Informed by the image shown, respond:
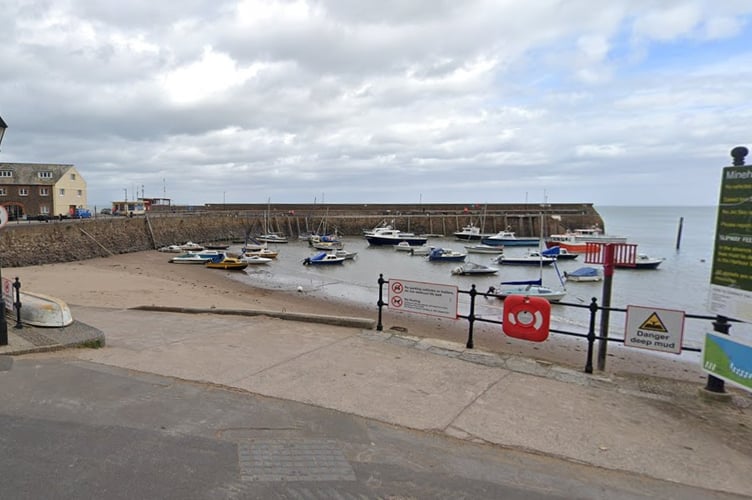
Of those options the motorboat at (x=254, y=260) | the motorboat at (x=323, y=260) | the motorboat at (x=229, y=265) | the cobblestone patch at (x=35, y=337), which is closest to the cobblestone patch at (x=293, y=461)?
the cobblestone patch at (x=35, y=337)

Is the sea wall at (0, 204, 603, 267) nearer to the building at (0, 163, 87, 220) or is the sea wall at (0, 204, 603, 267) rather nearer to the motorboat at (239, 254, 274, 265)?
the building at (0, 163, 87, 220)

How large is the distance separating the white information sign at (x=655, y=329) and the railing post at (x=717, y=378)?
54 cm

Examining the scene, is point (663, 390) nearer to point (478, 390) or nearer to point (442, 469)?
point (478, 390)

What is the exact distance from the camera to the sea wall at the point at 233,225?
3544cm

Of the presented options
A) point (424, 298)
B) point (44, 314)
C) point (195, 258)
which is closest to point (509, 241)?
point (195, 258)

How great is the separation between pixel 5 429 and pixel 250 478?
8.28 ft

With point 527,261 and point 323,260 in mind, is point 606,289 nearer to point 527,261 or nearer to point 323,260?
point 323,260

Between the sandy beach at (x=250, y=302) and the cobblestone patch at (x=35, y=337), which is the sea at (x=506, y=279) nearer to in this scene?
the sandy beach at (x=250, y=302)

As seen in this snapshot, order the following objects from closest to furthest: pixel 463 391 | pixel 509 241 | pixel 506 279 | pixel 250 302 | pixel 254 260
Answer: pixel 463 391 < pixel 250 302 < pixel 506 279 < pixel 254 260 < pixel 509 241

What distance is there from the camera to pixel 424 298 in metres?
9.20

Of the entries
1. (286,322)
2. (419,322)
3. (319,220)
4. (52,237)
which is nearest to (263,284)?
(419,322)

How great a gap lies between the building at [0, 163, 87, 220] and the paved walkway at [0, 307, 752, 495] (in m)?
57.0

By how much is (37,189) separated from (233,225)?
2546cm

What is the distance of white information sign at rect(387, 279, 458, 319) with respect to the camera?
29.1ft
